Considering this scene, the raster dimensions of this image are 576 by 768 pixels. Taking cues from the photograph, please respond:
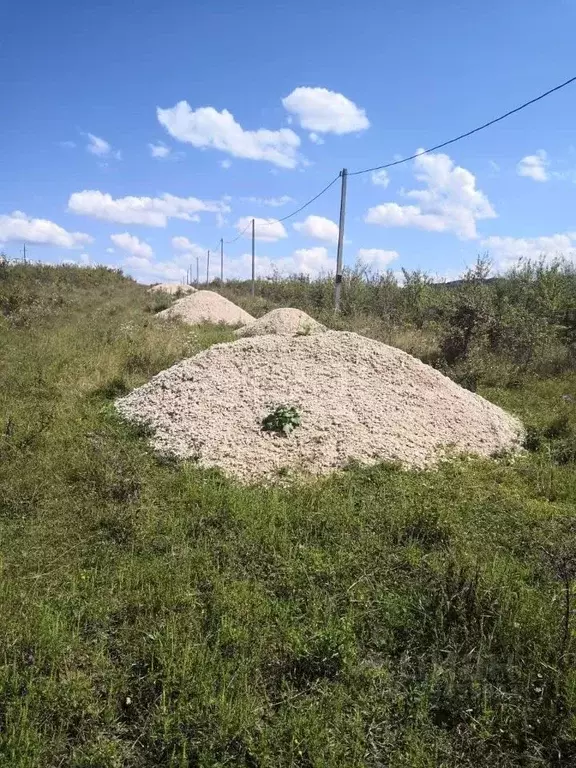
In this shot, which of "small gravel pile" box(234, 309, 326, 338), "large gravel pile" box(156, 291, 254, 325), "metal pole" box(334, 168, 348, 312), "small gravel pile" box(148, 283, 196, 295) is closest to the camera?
"small gravel pile" box(234, 309, 326, 338)

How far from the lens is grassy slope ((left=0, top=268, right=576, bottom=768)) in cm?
229

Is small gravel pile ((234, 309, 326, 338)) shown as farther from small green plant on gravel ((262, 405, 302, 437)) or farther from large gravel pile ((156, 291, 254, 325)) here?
small green plant on gravel ((262, 405, 302, 437))

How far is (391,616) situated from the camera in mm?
3055

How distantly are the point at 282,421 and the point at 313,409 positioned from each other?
1.73 ft

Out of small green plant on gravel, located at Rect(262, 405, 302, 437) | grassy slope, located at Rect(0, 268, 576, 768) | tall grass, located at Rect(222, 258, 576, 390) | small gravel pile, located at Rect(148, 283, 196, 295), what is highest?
small gravel pile, located at Rect(148, 283, 196, 295)

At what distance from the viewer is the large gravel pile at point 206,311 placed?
1661 cm

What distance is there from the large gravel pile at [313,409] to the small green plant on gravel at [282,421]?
0.07 meters

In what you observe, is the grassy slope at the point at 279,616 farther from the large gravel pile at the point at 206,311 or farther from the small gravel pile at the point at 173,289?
the small gravel pile at the point at 173,289

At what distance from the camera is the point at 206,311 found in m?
17.4

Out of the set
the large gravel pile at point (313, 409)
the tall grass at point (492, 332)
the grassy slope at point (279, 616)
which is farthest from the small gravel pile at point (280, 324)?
the grassy slope at point (279, 616)

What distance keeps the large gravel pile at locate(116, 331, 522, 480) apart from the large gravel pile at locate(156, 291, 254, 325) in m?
8.91

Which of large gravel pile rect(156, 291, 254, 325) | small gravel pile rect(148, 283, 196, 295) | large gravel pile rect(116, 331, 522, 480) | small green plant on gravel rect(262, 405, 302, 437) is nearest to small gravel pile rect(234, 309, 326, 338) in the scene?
large gravel pile rect(156, 291, 254, 325)

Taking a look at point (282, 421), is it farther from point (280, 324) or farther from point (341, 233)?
point (341, 233)

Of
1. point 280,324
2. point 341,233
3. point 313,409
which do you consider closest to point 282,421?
point 313,409
